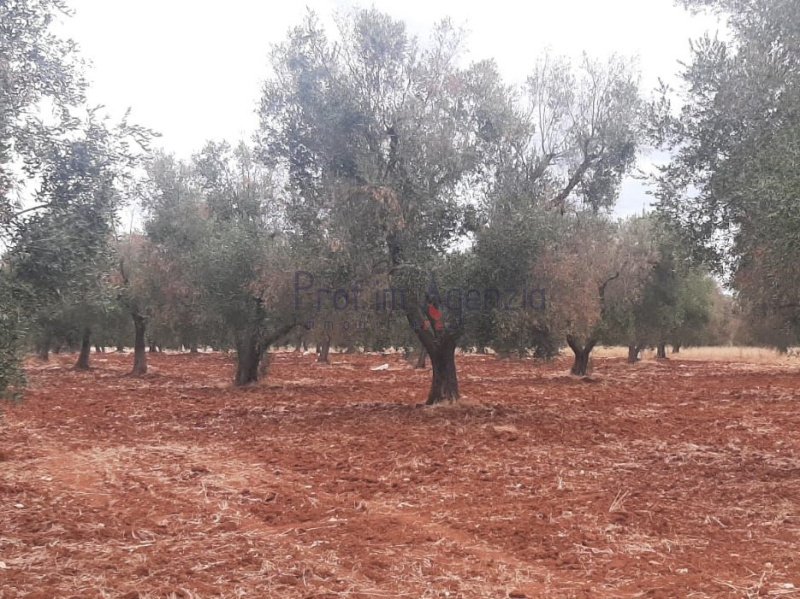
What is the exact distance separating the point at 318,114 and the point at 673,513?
41.5ft

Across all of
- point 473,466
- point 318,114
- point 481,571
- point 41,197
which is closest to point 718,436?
point 473,466

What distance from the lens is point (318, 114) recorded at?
56.3 feet

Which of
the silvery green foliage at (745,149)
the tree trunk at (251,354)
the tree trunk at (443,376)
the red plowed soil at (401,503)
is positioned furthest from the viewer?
the tree trunk at (251,354)

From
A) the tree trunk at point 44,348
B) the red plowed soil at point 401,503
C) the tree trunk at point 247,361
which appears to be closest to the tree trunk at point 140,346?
the tree trunk at point 44,348

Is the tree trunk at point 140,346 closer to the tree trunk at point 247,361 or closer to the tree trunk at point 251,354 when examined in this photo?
the tree trunk at point 251,354

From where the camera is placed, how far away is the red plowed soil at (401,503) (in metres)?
6.25

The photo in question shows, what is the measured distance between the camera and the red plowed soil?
6254mm

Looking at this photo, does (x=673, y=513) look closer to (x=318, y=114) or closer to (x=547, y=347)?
(x=547, y=347)

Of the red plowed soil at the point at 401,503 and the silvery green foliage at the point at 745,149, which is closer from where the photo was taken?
the red plowed soil at the point at 401,503

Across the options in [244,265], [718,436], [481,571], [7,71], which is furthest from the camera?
[244,265]

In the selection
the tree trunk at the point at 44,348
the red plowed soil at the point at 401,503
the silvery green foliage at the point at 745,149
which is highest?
the silvery green foliage at the point at 745,149

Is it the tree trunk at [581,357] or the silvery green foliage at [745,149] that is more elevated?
the silvery green foliage at [745,149]

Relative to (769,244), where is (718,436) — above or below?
below

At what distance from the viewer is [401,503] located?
918cm
